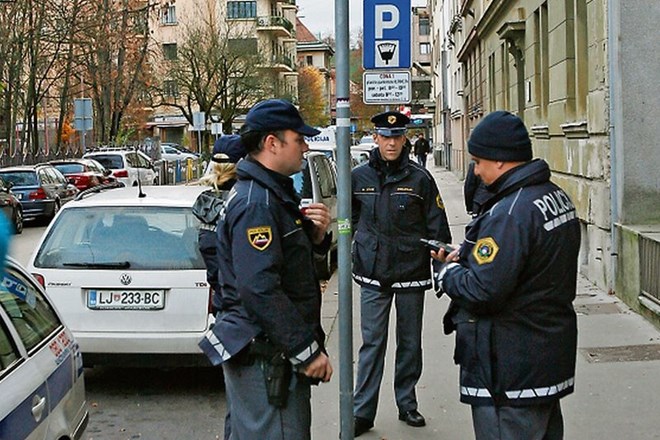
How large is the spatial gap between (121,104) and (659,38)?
140ft

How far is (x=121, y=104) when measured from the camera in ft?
165

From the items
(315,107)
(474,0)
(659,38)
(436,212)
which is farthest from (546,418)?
(315,107)

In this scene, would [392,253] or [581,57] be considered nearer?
[392,253]

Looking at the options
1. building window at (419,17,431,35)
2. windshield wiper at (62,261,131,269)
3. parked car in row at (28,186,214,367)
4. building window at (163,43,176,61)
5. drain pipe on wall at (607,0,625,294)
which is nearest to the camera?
parked car in row at (28,186,214,367)

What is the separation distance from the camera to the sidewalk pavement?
255 inches

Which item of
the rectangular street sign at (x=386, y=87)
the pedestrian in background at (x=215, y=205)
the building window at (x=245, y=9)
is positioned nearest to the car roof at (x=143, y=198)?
the pedestrian in background at (x=215, y=205)

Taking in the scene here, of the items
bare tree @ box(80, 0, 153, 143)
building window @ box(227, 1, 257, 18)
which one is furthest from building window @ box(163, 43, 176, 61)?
building window @ box(227, 1, 257, 18)

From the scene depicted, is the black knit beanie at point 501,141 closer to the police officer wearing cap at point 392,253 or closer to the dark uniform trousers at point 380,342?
the police officer wearing cap at point 392,253

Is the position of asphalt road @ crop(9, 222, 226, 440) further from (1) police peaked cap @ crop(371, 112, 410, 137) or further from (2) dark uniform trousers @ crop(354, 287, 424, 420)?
(1) police peaked cap @ crop(371, 112, 410, 137)

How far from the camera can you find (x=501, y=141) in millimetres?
4027

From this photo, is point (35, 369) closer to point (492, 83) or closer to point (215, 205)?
point (215, 205)

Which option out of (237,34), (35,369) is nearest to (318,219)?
(35,369)

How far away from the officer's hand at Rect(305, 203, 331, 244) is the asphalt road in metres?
2.89

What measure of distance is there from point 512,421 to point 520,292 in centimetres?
54
